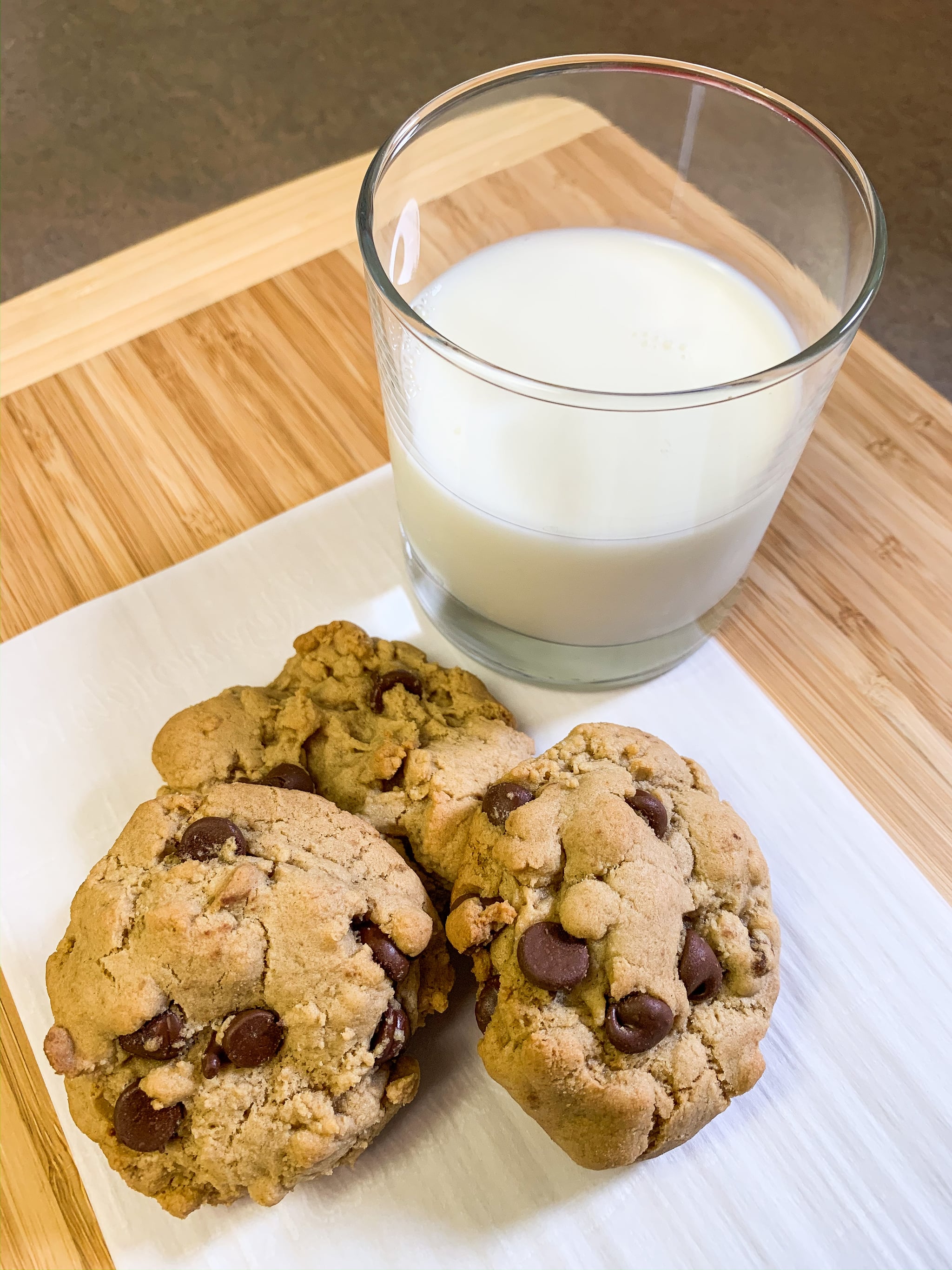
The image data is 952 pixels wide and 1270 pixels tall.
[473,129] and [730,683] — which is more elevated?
[473,129]

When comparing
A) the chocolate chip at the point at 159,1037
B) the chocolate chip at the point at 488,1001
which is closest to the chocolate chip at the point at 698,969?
the chocolate chip at the point at 488,1001

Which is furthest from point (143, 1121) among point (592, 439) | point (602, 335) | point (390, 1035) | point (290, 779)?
point (602, 335)

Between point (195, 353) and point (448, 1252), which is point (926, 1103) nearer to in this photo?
point (448, 1252)

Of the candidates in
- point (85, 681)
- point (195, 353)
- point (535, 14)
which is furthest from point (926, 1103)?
point (535, 14)

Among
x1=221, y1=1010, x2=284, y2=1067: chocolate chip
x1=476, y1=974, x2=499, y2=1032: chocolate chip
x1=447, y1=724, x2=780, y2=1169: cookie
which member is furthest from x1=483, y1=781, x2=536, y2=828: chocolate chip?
x1=221, y1=1010, x2=284, y2=1067: chocolate chip

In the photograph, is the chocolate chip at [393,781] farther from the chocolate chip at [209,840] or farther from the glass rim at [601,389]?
the glass rim at [601,389]

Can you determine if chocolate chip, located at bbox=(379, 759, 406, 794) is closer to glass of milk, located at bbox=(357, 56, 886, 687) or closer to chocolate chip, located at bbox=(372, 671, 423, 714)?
chocolate chip, located at bbox=(372, 671, 423, 714)
